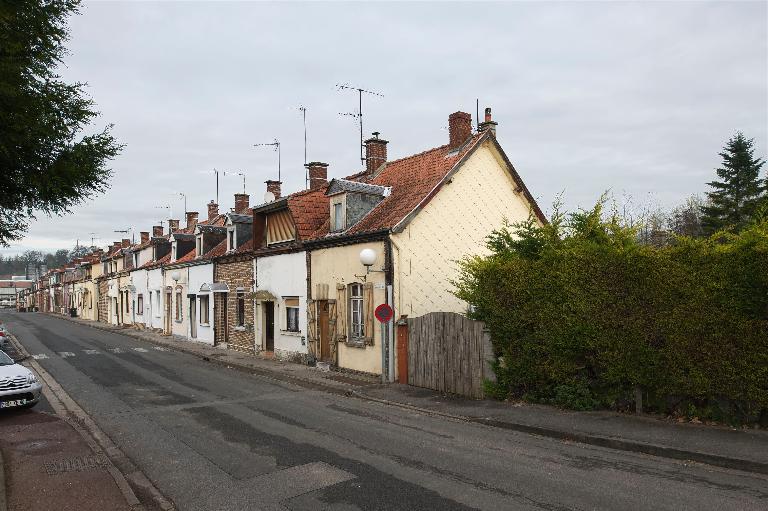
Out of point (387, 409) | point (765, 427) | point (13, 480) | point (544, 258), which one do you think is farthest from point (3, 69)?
point (765, 427)

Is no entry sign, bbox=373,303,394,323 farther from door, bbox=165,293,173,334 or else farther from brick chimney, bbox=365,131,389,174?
door, bbox=165,293,173,334

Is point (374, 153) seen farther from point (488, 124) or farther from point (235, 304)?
point (235, 304)

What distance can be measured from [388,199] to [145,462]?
12.4 metres

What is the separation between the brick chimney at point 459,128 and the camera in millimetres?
18998

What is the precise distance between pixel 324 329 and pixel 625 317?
11.2m

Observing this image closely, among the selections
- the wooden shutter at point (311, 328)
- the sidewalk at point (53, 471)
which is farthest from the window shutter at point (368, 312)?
the sidewalk at point (53, 471)

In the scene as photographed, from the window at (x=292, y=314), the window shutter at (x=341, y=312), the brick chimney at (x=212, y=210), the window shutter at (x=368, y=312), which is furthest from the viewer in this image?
the brick chimney at (x=212, y=210)

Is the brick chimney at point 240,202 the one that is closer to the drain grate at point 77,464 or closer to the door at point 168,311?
the door at point 168,311

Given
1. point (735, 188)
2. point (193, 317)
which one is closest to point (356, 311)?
point (193, 317)

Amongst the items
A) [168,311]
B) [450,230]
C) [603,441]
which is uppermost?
[450,230]

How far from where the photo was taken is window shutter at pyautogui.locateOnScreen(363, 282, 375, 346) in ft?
53.8

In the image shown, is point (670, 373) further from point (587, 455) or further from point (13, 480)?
point (13, 480)

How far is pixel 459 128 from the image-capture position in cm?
1898

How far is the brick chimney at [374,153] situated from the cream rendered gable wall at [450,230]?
507cm
